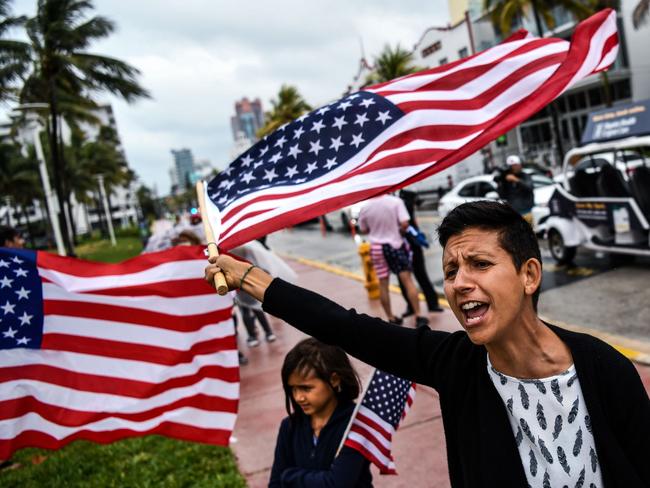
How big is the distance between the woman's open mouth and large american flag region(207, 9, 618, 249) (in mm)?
1216

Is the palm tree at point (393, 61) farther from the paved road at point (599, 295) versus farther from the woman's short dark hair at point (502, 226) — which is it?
the woman's short dark hair at point (502, 226)

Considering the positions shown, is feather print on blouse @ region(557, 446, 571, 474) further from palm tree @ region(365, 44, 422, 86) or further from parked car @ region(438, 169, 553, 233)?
palm tree @ region(365, 44, 422, 86)

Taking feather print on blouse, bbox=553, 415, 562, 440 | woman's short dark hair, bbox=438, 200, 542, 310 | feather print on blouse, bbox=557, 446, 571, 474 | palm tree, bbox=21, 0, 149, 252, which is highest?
palm tree, bbox=21, 0, 149, 252

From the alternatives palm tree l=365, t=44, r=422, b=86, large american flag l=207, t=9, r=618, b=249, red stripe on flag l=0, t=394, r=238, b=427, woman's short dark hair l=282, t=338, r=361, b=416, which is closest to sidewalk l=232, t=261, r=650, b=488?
red stripe on flag l=0, t=394, r=238, b=427

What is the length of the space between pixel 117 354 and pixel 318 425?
135 centimetres

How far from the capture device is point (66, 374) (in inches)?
128

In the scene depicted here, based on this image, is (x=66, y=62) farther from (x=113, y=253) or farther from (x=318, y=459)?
(x=318, y=459)

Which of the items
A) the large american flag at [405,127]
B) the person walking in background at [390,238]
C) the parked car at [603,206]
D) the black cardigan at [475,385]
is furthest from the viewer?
the parked car at [603,206]

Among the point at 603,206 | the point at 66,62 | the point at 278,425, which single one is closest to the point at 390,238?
the point at 278,425

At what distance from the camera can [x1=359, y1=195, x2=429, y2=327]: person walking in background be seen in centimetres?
680

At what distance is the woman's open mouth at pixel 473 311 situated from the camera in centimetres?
154

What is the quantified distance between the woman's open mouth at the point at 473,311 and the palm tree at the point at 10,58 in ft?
67.2

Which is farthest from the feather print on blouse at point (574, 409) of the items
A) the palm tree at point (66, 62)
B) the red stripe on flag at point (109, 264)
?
the palm tree at point (66, 62)

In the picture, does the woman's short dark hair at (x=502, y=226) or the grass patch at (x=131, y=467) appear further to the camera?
the grass patch at (x=131, y=467)
